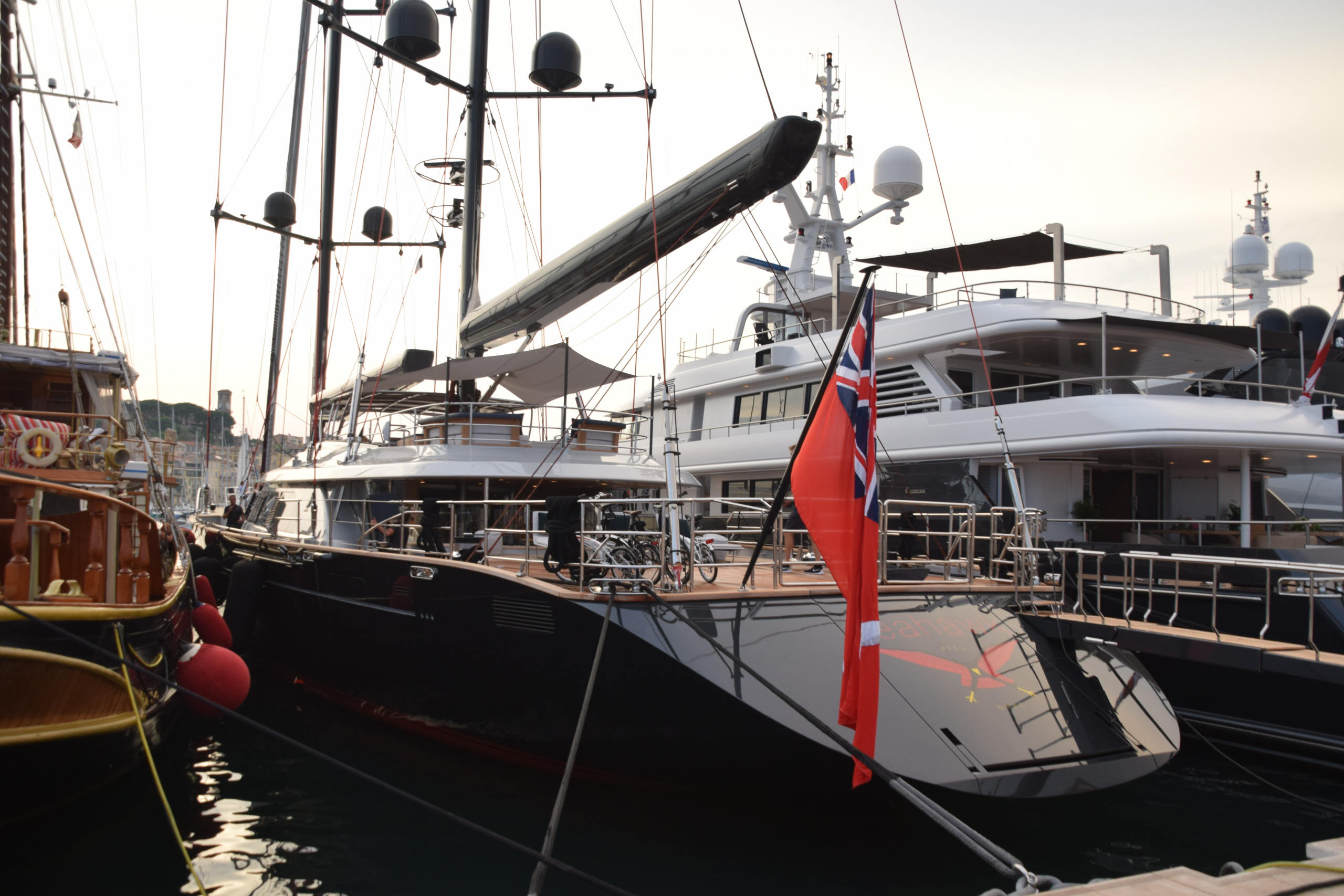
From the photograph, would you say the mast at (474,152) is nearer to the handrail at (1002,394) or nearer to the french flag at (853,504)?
the handrail at (1002,394)

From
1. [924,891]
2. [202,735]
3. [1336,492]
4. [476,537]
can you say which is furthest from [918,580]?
[1336,492]

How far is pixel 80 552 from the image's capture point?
8.34 meters

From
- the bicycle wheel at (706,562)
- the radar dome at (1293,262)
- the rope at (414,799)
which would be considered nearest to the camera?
the rope at (414,799)

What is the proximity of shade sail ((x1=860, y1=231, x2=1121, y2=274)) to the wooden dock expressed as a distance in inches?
705

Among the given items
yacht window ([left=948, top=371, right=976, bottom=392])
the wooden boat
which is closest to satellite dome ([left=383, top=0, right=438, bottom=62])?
the wooden boat

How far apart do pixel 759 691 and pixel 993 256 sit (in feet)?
60.4

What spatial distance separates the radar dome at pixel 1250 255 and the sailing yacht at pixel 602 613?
87.8ft

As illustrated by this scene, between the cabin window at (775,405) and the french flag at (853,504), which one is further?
the cabin window at (775,405)

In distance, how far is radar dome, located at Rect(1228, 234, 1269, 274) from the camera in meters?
30.0

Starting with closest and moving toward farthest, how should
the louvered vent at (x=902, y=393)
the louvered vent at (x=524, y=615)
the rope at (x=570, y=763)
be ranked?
the rope at (x=570, y=763)
the louvered vent at (x=524, y=615)
the louvered vent at (x=902, y=393)

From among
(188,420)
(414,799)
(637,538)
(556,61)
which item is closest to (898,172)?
(556,61)

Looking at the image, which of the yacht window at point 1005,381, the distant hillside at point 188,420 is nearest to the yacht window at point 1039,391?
the yacht window at point 1005,381

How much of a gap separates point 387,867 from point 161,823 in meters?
2.22

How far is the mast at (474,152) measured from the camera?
1266 centimetres
